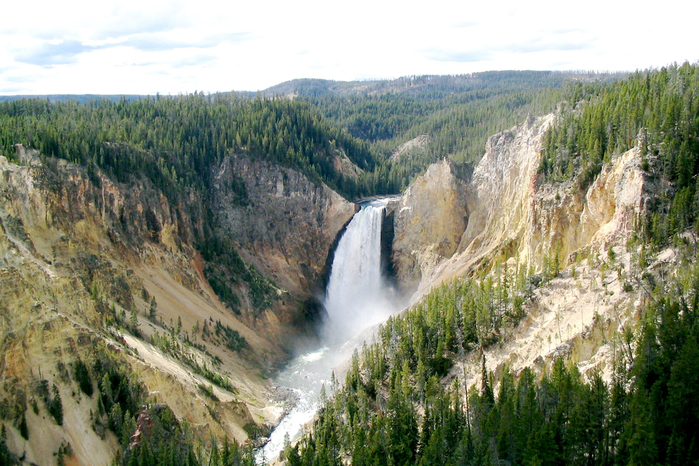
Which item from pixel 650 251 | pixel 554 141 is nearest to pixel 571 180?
pixel 554 141

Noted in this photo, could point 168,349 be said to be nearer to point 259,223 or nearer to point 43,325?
point 43,325

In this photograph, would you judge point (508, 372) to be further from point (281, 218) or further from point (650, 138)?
point (281, 218)

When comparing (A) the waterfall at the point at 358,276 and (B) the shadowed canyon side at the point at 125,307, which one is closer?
(B) the shadowed canyon side at the point at 125,307

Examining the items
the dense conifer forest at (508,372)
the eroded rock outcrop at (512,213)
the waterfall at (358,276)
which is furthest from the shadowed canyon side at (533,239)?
the waterfall at (358,276)

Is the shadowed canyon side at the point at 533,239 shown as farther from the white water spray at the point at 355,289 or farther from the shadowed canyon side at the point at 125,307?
the shadowed canyon side at the point at 125,307

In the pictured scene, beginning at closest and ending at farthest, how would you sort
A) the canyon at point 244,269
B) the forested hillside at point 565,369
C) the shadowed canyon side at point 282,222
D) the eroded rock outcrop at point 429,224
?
the forested hillside at point 565,369 → the canyon at point 244,269 → the eroded rock outcrop at point 429,224 → the shadowed canyon side at point 282,222

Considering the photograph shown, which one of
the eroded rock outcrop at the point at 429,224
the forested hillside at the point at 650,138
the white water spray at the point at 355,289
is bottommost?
the white water spray at the point at 355,289
